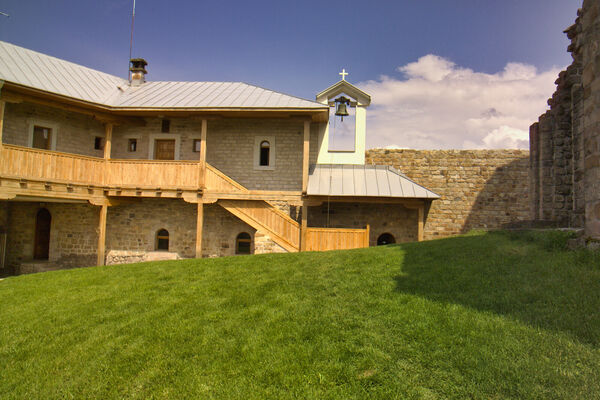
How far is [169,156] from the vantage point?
1608cm

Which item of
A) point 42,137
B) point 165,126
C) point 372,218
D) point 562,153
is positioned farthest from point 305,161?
point 42,137

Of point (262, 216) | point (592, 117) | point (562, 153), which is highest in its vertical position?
point (562, 153)

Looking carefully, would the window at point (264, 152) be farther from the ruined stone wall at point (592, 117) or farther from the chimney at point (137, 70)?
the ruined stone wall at point (592, 117)

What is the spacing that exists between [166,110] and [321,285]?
1041cm

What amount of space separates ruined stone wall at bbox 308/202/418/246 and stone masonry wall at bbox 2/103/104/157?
10.0 meters

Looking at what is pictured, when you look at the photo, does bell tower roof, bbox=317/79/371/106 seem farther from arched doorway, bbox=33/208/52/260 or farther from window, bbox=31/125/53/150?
arched doorway, bbox=33/208/52/260

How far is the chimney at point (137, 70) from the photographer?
17922mm

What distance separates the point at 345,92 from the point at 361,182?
438 centimetres

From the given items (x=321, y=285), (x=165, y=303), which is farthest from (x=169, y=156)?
(x=321, y=285)

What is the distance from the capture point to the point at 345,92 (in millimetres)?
15852

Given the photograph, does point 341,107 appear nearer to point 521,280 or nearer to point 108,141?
point 108,141

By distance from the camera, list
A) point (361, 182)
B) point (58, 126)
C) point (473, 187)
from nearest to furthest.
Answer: point (361, 182) < point (58, 126) < point (473, 187)

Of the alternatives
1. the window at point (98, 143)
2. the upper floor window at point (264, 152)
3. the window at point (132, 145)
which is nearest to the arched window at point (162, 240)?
the window at point (132, 145)

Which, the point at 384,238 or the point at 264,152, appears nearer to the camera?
the point at 384,238
